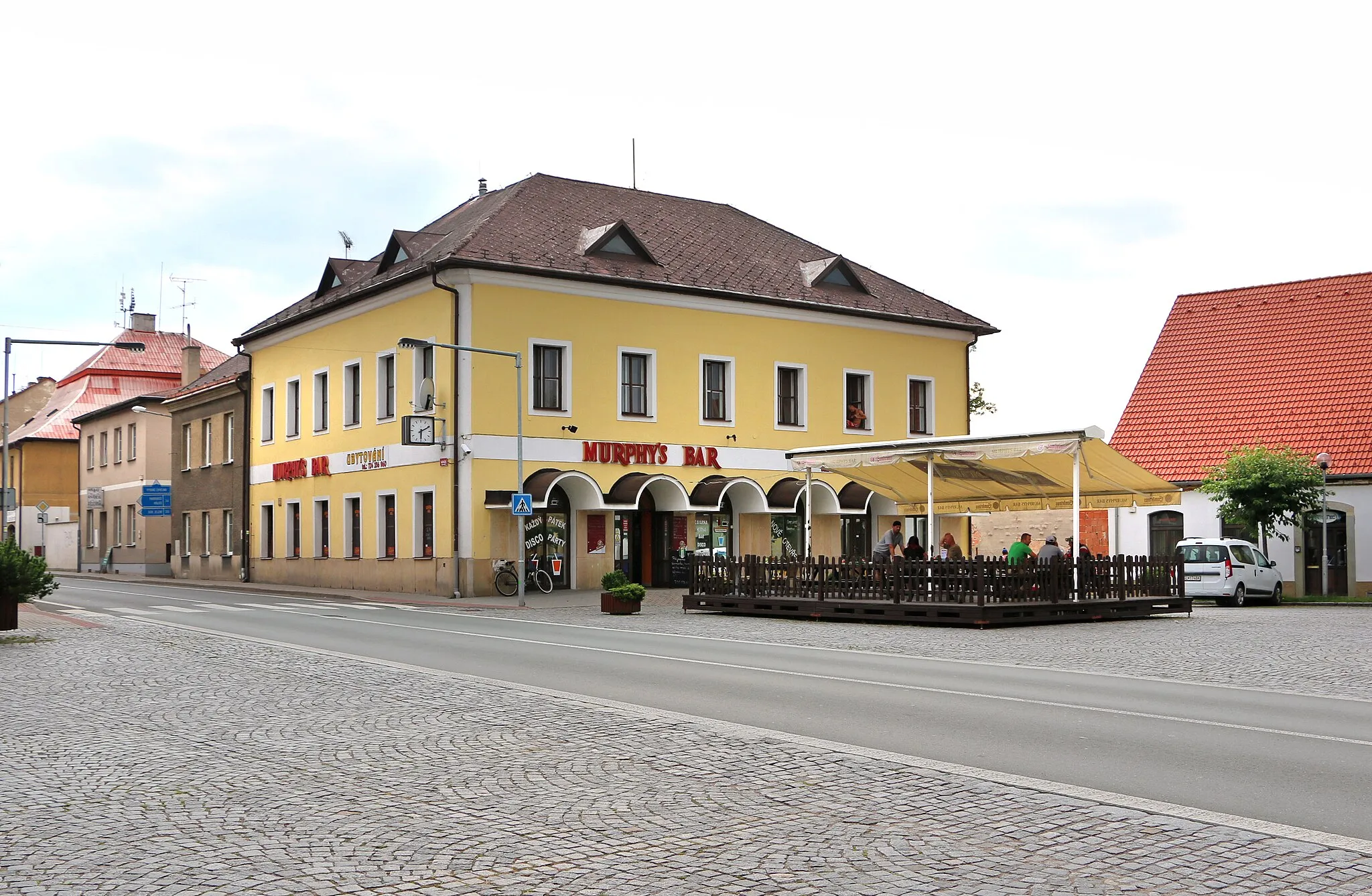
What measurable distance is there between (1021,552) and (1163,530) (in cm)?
1789

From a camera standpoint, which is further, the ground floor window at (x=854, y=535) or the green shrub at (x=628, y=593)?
the ground floor window at (x=854, y=535)

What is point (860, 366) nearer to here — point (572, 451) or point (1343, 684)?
point (572, 451)

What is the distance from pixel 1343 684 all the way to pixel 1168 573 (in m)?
14.1

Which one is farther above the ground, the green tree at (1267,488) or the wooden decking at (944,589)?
the green tree at (1267,488)

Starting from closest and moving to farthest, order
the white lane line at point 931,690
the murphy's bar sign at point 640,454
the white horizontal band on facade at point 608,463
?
the white lane line at point 931,690 → the white horizontal band on facade at point 608,463 → the murphy's bar sign at point 640,454

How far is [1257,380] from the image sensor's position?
Result: 45.3 m

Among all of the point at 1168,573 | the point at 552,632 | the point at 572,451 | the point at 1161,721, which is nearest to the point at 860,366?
the point at 572,451

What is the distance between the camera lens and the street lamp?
3866 centimetres

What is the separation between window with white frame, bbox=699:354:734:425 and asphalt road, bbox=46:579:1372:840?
18995 millimetres

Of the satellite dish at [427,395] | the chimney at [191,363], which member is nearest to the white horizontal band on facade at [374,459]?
the satellite dish at [427,395]

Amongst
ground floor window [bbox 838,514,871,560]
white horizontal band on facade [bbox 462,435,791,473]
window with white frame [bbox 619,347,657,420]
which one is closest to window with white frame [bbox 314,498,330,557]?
white horizontal band on facade [bbox 462,435,791,473]

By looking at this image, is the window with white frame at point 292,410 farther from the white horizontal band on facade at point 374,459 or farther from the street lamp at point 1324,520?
the street lamp at point 1324,520

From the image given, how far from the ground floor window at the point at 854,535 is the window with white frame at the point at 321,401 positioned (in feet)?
53.5

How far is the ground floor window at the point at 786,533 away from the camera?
4266cm
